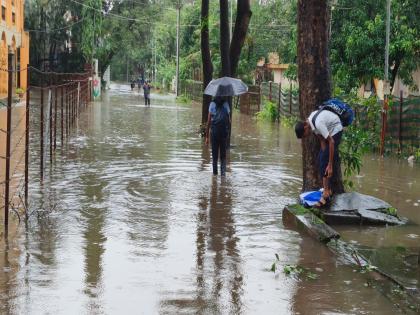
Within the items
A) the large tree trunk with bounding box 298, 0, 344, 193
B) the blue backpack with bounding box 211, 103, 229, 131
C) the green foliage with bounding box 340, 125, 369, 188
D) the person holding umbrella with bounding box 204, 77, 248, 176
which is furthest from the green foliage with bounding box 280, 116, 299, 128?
the large tree trunk with bounding box 298, 0, 344, 193

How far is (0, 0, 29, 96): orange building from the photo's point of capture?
36062mm

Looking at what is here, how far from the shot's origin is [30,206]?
927 centimetres

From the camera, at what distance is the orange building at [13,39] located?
118ft

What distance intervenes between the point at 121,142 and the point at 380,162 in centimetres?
726

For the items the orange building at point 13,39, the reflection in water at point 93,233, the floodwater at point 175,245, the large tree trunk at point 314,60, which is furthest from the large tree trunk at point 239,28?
the orange building at point 13,39

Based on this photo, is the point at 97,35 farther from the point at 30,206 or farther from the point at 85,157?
the point at 30,206

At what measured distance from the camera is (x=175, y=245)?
24.3ft

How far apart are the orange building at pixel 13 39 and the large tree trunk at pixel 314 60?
26802mm

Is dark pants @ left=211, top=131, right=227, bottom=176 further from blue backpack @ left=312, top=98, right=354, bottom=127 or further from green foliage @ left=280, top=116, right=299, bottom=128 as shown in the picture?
green foliage @ left=280, top=116, right=299, bottom=128

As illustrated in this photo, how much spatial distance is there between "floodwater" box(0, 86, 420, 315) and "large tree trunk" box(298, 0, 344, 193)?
3.83ft

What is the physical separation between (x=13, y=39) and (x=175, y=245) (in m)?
34.7

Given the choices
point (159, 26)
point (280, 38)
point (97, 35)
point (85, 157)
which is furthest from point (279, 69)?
point (85, 157)

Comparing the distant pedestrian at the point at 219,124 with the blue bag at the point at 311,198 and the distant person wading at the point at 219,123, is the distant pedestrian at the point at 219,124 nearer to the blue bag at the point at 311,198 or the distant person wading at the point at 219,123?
the distant person wading at the point at 219,123

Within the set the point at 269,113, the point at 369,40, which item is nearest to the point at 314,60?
the point at 369,40
